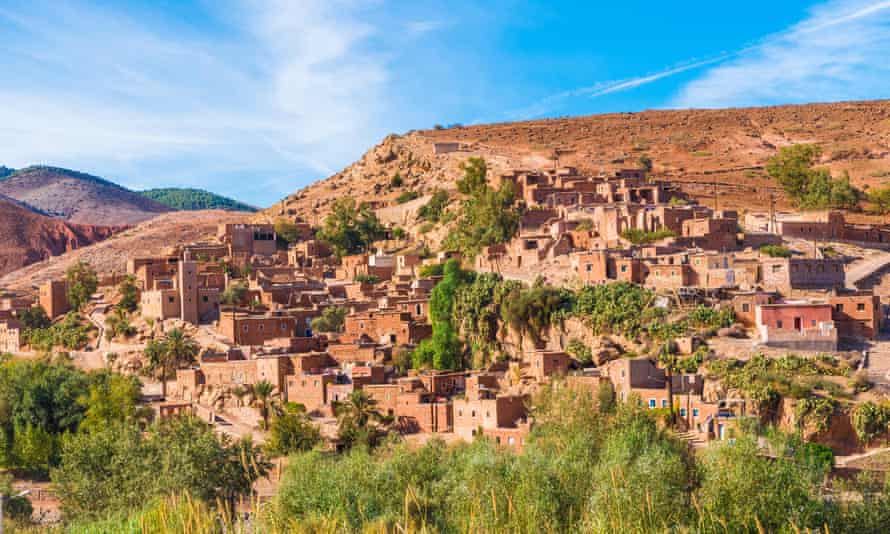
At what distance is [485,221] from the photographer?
128ft

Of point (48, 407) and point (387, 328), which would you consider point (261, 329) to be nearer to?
point (387, 328)

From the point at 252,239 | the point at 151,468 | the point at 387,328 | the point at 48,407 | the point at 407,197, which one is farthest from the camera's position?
the point at 407,197

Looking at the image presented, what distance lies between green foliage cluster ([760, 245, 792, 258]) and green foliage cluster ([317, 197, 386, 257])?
18402 mm

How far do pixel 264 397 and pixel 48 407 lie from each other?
837 centimetres

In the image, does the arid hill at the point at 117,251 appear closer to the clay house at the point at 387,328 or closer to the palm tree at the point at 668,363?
the clay house at the point at 387,328

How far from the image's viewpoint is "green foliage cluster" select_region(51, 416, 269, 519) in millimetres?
23359

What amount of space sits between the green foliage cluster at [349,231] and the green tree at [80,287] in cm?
939

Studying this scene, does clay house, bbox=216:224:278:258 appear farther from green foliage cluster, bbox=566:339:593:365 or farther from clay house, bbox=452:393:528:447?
clay house, bbox=452:393:528:447

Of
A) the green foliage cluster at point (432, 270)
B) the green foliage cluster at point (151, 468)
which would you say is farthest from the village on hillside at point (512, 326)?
the green foliage cluster at point (151, 468)

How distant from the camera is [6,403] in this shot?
110 ft

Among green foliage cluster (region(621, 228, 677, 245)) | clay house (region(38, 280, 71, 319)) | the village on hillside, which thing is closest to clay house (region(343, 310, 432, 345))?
the village on hillside

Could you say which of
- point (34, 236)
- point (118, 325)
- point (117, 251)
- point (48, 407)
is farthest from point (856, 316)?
point (34, 236)

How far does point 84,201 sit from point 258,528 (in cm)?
12147

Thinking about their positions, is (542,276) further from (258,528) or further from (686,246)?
(258,528)
